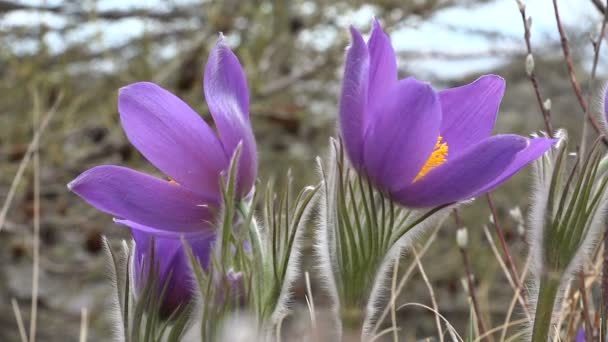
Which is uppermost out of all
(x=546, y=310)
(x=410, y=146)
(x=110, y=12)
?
(x=110, y=12)

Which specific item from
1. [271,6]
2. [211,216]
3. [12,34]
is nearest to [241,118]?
[211,216]

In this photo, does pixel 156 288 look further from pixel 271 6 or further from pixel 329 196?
pixel 271 6

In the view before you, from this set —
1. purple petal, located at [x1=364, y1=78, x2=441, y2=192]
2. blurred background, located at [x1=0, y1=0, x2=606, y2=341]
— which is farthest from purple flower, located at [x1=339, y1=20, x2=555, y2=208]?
blurred background, located at [x1=0, y1=0, x2=606, y2=341]

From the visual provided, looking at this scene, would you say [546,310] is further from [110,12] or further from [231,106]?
[110,12]

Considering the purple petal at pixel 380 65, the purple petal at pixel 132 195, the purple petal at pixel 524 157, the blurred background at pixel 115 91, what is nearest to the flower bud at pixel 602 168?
the purple petal at pixel 524 157

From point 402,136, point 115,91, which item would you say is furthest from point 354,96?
point 115,91

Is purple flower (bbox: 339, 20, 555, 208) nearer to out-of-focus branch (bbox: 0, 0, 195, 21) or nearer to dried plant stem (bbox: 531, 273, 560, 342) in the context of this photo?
dried plant stem (bbox: 531, 273, 560, 342)
